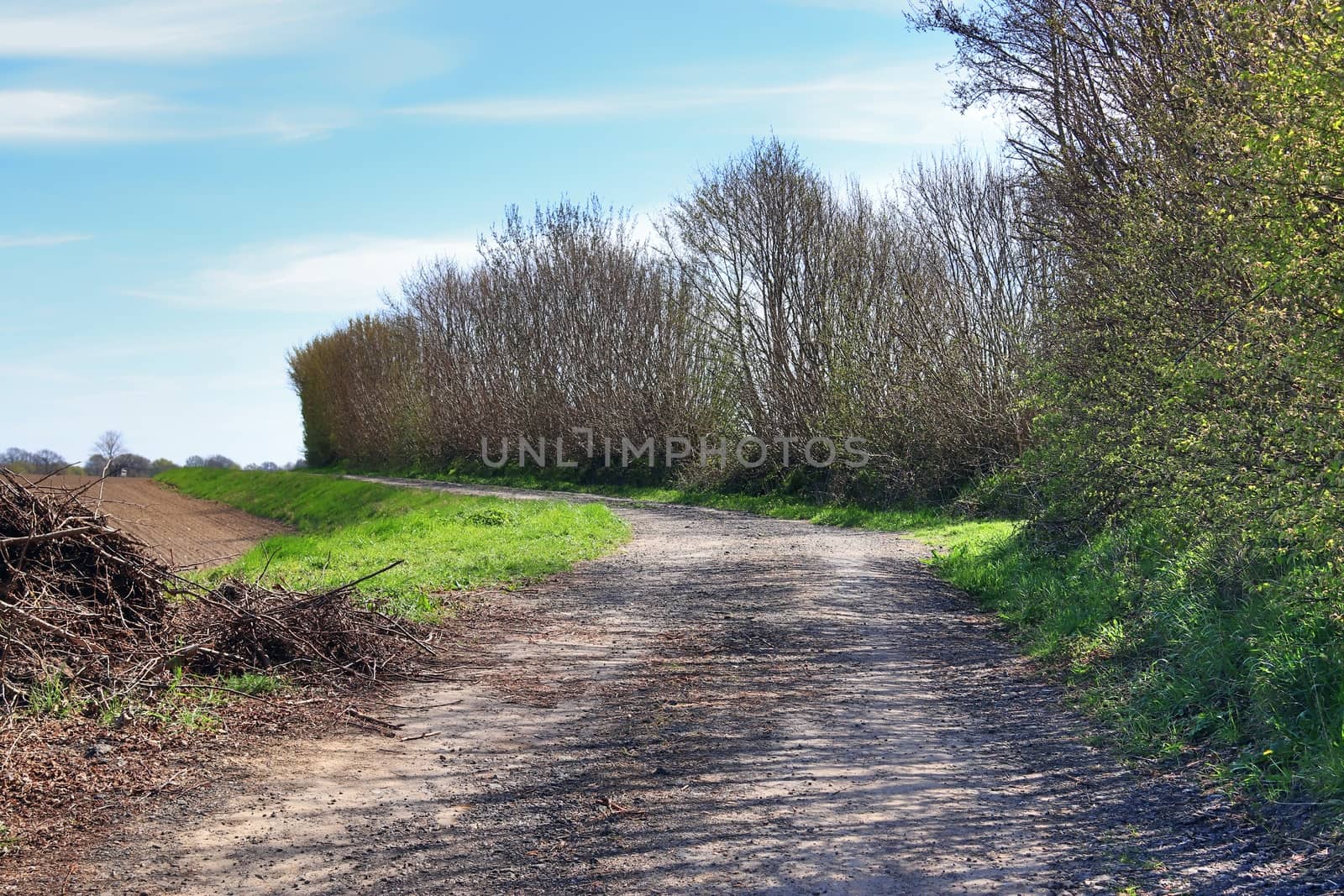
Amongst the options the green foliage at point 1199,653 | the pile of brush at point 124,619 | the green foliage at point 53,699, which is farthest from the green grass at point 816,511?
the green foliage at point 53,699

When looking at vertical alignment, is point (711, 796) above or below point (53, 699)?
below

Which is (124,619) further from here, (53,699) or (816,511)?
(816,511)

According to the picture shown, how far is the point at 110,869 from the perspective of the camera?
4770mm

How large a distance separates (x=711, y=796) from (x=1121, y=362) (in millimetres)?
6611

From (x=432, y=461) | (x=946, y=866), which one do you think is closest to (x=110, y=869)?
(x=946, y=866)

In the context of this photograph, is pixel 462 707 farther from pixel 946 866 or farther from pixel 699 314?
pixel 699 314

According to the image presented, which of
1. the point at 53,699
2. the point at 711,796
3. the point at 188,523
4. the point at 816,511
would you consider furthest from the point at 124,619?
the point at 188,523

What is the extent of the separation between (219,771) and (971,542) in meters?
12.5

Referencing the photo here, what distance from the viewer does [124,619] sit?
7871 mm

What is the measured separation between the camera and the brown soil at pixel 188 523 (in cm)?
2577

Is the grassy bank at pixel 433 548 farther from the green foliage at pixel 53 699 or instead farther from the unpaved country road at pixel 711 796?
the unpaved country road at pixel 711 796

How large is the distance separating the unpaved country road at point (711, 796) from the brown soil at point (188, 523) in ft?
43.3

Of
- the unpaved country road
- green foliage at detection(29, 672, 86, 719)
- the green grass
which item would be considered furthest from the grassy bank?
the green grass

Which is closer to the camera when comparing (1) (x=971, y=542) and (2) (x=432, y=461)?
(1) (x=971, y=542)
